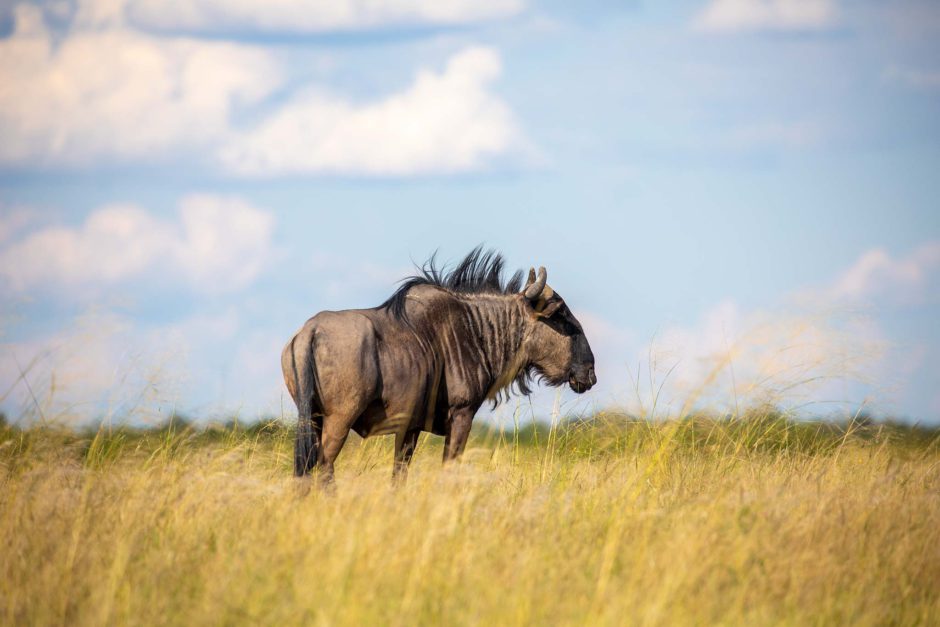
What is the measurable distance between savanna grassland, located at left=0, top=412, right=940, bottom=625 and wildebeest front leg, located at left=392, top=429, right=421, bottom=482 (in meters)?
0.20

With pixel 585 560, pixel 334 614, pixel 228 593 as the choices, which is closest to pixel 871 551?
pixel 585 560

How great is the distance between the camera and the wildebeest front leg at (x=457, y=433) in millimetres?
10117

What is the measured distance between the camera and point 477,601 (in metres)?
5.63

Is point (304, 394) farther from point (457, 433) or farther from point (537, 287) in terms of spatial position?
point (537, 287)

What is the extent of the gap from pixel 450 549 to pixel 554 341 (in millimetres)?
4892

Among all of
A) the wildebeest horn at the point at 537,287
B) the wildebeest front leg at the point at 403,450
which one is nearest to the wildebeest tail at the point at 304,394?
the wildebeest front leg at the point at 403,450

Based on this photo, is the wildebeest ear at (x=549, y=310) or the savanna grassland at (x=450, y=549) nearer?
the savanna grassland at (x=450, y=549)

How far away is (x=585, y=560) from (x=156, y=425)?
5.06 m

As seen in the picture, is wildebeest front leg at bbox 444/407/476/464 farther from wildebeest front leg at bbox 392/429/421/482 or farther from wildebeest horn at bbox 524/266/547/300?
wildebeest horn at bbox 524/266/547/300

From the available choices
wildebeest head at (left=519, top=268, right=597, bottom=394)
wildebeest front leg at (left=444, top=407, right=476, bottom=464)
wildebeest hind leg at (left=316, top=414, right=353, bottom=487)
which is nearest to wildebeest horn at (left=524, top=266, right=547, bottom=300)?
wildebeest head at (left=519, top=268, right=597, bottom=394)

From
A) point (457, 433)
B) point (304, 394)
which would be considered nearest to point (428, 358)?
point (457, 433)

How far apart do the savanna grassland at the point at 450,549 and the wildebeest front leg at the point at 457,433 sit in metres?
→ 0.62

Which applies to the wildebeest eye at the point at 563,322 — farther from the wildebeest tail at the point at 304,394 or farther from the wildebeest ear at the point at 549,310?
the wildebeest tail at the point at 304,394

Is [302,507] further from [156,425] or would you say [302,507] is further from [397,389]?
[156,425]
